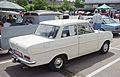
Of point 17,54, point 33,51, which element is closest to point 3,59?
point 17,54

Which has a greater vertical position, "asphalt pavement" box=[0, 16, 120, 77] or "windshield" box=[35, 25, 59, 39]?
"windshield" box=[35, 25, 59, 39]

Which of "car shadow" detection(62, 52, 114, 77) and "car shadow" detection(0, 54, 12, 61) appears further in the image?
"car shadow" detection(0, 54, 12, 61)

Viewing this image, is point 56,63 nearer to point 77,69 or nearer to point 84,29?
point 77,69

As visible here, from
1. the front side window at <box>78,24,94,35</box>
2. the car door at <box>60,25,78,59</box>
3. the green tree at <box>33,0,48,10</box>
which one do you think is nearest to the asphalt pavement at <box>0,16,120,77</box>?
the car door at <box>60,25,78,59</box>

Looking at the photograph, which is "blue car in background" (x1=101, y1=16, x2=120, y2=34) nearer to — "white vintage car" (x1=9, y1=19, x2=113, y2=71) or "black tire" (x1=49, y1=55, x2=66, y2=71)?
"white vintage car" (x1=9, y1=19, x2=113, y2=71)

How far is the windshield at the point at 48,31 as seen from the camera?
5836mm

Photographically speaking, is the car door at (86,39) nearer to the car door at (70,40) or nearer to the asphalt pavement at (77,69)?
the car door at (70,40)

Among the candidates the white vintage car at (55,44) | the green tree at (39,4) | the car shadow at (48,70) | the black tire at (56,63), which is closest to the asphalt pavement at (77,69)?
the car shadow at (48,70)

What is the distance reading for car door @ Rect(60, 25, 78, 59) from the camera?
5840mm

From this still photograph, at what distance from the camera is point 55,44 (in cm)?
556

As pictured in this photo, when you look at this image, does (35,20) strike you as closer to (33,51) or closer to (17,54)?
(17,54)

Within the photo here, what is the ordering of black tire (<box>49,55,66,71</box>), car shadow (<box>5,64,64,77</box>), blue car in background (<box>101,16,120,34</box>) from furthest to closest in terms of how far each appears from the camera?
blue car in background (<box>101,16,120,34</box>) → black tire (<box>49,55,66,71</box>) → car shadow (<box>5,64,64,77</box>)

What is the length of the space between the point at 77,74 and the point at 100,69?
36.0 inches

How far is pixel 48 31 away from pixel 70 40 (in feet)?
2.69
